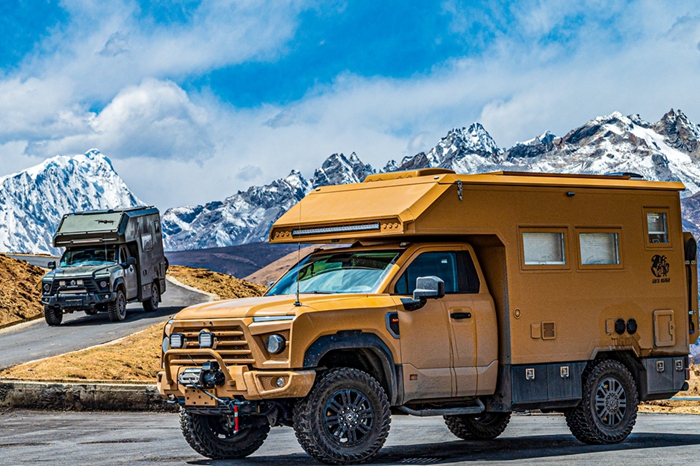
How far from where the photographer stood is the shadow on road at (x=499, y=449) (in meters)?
11.4

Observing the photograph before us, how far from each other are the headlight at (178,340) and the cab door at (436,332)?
227 centimetres

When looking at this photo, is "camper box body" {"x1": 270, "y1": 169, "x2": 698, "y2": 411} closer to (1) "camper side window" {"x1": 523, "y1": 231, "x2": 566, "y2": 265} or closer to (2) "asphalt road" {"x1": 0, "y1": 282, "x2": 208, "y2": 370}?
(1) "camper side window" {"x1": 523, "y1": 231, "x2": 566, "y2": 265}

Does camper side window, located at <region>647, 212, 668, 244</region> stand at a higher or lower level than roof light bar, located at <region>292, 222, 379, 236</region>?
higher

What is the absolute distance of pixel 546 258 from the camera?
12.6 m

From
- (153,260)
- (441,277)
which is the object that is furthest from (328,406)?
(153,260)

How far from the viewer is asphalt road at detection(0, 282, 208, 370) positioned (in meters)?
24.8

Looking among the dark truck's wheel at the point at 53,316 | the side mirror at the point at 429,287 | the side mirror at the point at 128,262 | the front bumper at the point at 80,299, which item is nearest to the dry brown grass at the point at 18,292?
the dark truck's wheel at the point at 53,316

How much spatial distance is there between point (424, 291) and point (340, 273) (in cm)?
120

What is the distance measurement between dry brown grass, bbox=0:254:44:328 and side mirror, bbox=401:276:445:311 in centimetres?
2435

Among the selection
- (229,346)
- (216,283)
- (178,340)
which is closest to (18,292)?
(216,283)

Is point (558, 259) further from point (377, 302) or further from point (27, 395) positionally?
point (27, 395)

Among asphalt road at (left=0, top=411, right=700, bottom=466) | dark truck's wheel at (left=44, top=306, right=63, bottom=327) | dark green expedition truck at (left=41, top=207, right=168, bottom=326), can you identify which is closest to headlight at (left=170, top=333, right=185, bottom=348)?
asphalt road at (left=0, top=411, right=700, bottom=466)

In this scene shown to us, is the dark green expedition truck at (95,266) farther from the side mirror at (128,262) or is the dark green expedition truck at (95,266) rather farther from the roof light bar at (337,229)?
the roof light bar at (337,229)

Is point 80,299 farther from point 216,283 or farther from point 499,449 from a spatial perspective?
point 499,449
